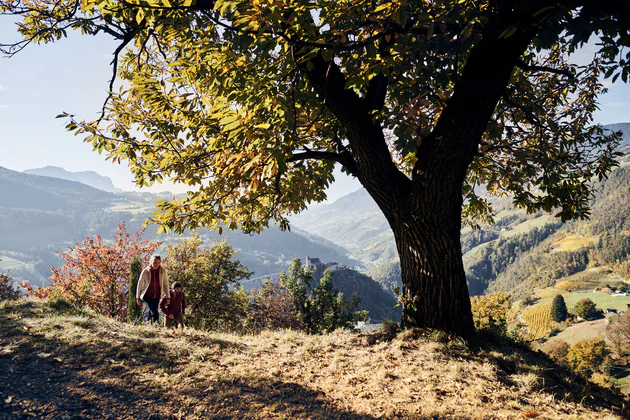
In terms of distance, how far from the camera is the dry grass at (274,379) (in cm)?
335

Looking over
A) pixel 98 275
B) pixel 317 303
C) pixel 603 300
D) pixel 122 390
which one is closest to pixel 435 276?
pixel 122 390

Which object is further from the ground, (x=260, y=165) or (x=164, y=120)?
(x=164, y=120)

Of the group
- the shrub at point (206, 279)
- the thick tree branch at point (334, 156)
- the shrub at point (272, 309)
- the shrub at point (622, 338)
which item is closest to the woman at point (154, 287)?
the thick tree branch at point (334, 156)

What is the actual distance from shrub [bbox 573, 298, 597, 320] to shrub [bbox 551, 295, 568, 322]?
4370mm

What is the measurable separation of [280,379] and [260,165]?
269 centimetres

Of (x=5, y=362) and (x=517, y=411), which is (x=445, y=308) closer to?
(x=517, y=411)

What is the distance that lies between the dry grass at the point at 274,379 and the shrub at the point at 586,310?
15165cm

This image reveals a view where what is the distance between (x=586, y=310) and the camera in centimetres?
11869

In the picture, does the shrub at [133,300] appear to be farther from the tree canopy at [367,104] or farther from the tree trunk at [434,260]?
the tree trunk at [434,260]

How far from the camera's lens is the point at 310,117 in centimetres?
583

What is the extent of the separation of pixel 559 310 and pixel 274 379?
6387 inches

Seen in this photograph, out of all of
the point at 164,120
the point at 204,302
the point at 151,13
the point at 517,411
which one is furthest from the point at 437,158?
the point at 204,302

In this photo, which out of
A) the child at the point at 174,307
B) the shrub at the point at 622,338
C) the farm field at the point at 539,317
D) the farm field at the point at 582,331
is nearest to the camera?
the child at the point at 174,307

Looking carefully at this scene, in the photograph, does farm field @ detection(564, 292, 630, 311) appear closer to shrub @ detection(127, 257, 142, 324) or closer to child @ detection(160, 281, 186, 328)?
shrub @ detection(127, 257, 142, 324)
